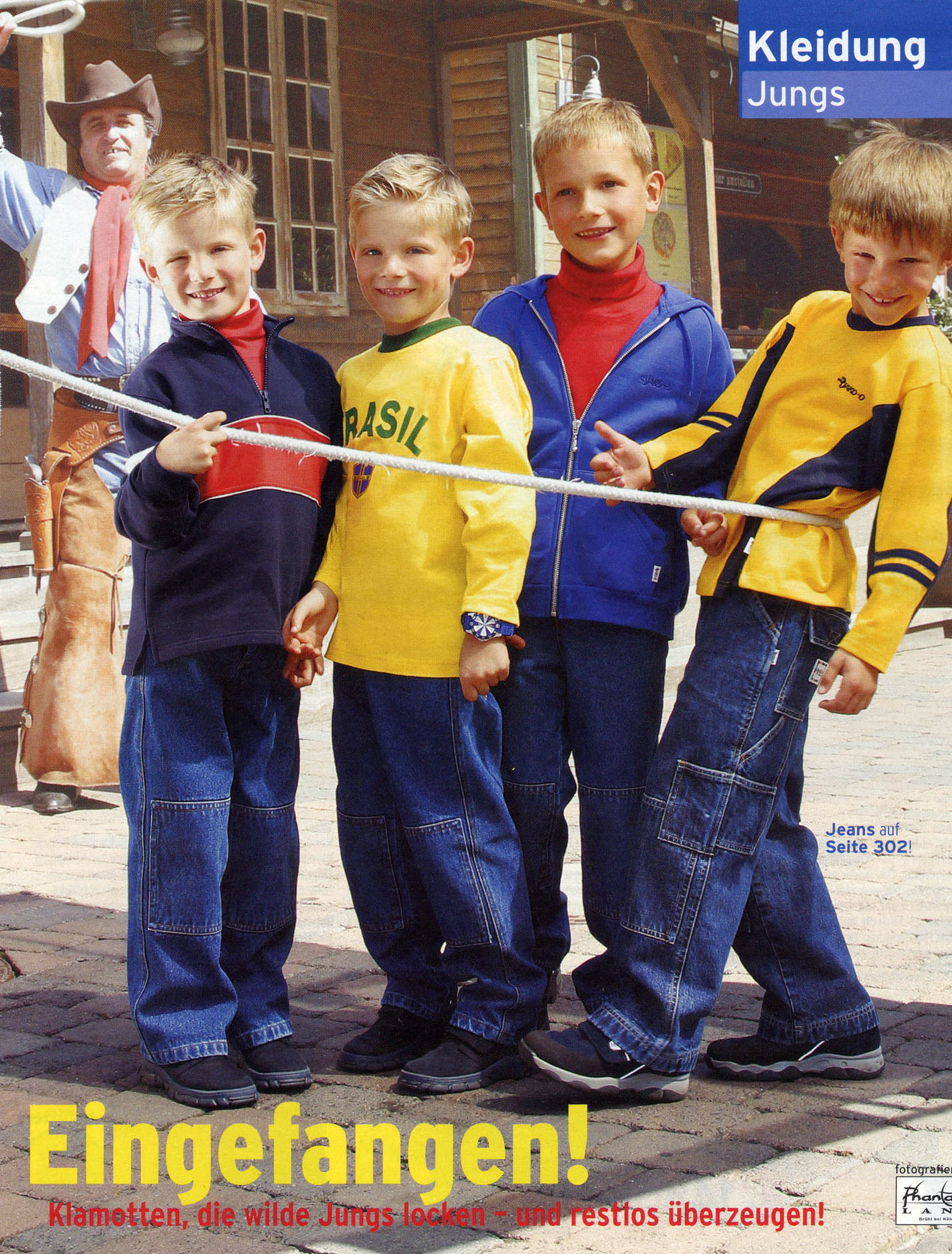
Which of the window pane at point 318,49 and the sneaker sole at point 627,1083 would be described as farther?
the window pane at point 318,49

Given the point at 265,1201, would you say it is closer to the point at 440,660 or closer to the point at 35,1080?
the point at 35,1080

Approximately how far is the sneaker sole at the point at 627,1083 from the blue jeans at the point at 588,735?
0.34m

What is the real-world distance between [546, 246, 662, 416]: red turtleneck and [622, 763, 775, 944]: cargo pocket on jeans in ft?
2.42

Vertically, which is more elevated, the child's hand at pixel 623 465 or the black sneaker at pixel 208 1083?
the child's hand at pixel 623 465

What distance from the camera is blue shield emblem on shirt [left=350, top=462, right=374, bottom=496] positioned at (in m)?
2.80

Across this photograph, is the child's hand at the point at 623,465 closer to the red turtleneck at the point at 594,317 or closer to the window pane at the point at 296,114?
the red turtleneck at the point at 594,317

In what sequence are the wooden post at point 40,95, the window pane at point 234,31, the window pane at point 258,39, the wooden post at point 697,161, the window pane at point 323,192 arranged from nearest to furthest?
the wooden post at point 40,95 < the window pane at point 234,31 < the window pane at point 258,39 < the window pane at point 323,192 < the wooden post at point 697,161

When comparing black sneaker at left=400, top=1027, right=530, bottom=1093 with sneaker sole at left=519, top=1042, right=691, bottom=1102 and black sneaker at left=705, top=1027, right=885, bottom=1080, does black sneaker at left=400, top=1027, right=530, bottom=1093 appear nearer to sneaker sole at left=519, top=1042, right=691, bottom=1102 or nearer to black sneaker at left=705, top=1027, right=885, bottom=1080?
sneaker sole at left=519, top=1042, right=691, bottom=1102

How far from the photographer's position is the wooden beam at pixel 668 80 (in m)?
10.1

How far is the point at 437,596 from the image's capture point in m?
2.74

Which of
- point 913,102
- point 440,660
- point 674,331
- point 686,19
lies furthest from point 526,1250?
point 686,19

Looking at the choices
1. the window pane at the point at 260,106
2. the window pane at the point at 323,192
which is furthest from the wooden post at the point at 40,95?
the window pane at the point at 323,192

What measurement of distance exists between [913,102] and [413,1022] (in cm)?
298

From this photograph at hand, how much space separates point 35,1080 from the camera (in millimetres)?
2826
